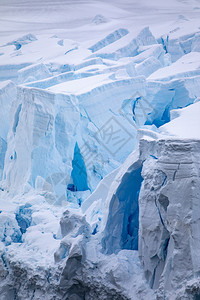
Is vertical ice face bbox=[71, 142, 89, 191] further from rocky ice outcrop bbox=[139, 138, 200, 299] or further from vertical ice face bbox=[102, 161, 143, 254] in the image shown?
rocky ice outcrop bbox=[139, 138, 200, 299]

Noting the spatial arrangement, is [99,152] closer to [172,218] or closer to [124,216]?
[124,216]

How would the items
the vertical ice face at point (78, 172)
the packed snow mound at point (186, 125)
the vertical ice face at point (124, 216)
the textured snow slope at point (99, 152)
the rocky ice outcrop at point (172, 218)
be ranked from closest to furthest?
the rocky ice outcrop at point (172, 218), the textured snow slope at point (99, 152), the packed snow mound at point (186, 125), the vertical ice face at point (124, 216), the vertical ice face at point (78, 172)

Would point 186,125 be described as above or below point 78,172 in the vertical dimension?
above

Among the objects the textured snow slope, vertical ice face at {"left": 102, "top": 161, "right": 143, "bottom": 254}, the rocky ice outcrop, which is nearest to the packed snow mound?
the textured snow slope

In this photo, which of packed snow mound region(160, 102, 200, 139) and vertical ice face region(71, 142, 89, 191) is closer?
packed snow mound region(160, 102, 200, 139)

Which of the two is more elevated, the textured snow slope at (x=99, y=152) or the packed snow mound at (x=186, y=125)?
the packed snow mound at (x=186, y=125)

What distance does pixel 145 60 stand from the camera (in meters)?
4.28

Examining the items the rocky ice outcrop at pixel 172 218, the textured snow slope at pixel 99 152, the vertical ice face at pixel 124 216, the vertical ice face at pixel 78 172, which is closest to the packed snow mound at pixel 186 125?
the textured snow slope at pixel 99 152

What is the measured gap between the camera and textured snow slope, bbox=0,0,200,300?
5.93 ft

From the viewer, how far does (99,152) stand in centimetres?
308

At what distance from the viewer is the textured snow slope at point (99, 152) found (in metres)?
1.81

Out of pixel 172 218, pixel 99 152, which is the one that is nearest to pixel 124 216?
pixel 172 218

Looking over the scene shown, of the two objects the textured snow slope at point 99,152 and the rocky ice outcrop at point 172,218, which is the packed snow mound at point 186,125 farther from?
the rocky ice outcrop at point 172,218

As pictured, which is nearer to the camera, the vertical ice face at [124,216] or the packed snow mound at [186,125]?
the packed snow mound at [186,125]
